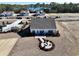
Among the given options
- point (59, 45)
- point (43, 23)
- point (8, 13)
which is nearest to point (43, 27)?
point (43, 23)

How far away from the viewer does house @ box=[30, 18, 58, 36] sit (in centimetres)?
216

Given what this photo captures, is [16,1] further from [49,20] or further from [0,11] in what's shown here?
[49,20]

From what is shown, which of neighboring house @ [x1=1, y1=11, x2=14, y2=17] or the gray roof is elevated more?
neighboring house @ [x1=1, y1=11, x2=14, y2=17]

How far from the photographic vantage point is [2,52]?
7.11 feet

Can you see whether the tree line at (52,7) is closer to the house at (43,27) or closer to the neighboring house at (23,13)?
the neighboring house at (23,13)

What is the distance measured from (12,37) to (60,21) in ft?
3.17

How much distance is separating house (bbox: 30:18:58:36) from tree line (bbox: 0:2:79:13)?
253 millimetres

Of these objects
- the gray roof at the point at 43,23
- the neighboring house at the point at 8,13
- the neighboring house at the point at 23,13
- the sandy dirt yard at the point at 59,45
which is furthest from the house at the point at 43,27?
the neighboring house at the point at 8,13

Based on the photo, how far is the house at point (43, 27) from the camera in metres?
2.16

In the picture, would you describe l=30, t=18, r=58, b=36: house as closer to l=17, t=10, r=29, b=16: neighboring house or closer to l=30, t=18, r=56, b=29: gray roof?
l=30, t=18, r=56, b=29: gray roof

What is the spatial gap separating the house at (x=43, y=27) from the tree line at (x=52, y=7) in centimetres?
25

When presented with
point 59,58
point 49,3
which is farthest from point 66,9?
point 59,58

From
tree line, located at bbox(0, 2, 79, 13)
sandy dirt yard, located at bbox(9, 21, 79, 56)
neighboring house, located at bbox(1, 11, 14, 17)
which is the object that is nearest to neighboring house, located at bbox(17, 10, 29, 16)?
tree line, located at bbox(0, 2, 79, 13)

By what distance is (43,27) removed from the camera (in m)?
2.18
